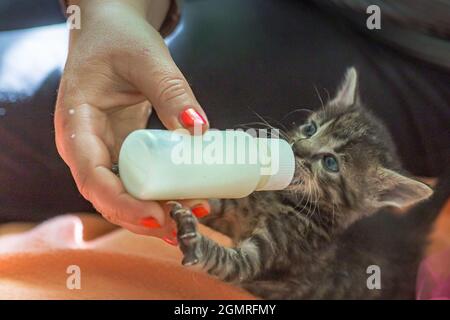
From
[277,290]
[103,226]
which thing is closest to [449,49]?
[277,290]

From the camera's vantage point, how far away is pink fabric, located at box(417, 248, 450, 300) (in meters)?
0.69

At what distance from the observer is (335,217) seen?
0.68 m

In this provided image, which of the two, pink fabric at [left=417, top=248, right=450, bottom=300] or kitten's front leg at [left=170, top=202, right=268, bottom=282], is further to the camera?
pink fabric at [left=417, top=248, right=450, bottom=300]

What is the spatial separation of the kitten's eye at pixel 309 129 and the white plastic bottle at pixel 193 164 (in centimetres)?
15

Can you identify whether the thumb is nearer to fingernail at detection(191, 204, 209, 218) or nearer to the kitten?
fingernail at detection(191, 204, 209, 218)

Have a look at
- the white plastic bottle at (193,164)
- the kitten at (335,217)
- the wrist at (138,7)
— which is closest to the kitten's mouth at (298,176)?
the kitten at (335,217)

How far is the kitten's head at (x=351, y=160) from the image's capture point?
0.67 meters

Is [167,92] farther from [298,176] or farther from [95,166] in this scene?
[298,176]

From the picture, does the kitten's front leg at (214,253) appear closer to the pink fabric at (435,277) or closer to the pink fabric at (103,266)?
the pink fabric at (103,266)

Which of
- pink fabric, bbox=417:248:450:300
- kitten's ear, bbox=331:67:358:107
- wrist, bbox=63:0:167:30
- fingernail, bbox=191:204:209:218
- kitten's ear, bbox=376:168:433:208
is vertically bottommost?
pink fabric, bbox=417:248:450:300

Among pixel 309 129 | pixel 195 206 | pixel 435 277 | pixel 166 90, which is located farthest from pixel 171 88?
pixel 435 277

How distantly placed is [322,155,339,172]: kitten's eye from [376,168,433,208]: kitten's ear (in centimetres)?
5

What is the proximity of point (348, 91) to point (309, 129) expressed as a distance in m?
0.07

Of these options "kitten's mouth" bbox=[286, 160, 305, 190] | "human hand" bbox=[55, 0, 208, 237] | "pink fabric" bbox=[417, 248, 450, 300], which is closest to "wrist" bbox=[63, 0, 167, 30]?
"human hand" bbox=[55, 0, 208, 237]
